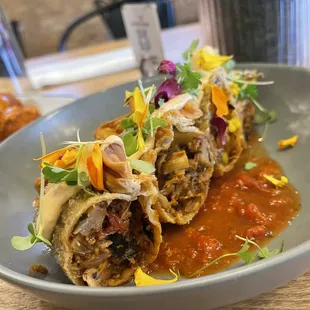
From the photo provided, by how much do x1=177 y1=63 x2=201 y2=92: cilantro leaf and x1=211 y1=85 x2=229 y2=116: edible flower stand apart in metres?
0.06

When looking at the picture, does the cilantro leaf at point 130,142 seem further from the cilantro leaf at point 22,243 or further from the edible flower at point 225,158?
the edible flower at point 225,158

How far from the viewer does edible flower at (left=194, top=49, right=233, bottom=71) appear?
1431mm

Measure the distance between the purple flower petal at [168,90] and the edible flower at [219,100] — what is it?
0.11m

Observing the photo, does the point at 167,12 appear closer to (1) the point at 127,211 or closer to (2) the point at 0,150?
(2) the point at 0,150

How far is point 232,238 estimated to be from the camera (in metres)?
1.10

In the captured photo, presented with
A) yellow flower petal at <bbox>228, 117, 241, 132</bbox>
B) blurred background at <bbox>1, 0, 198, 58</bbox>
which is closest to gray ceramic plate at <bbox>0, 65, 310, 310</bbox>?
yellow flower petal at <bbox>228, 117, 241, 132</bbox>

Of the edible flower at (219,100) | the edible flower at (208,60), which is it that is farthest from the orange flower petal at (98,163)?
the edible flower at (208,60)

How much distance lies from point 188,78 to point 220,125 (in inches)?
7.1

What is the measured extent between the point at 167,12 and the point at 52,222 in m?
3.72

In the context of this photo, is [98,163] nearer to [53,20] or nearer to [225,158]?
[225,158]

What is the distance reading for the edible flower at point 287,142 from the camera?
1.40 m

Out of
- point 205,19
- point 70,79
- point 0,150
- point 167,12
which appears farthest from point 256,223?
point 167,12

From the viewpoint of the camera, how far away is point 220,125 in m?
1.38

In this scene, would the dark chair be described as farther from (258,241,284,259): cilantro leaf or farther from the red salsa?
(258,241,284,259): cilantro leaf
